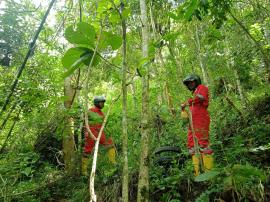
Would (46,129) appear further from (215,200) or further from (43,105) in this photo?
(215,200)

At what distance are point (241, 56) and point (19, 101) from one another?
4.76 meters

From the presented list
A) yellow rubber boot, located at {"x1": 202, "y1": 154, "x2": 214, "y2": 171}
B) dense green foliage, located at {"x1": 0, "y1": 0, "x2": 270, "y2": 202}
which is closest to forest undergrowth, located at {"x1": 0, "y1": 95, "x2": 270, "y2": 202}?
dense green foliage, located at {"x1": 0, "y1": 0, "x2": 270, "y2": 202}

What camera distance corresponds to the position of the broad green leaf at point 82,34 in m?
1.95

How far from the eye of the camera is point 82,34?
1968 mm

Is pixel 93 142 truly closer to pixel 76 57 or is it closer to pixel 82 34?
pixel 76 57

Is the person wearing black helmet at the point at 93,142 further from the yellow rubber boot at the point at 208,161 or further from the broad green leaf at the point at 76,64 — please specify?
the broad green leaf at the point at 76,64

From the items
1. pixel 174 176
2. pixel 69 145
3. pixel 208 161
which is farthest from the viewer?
pixel 69 145

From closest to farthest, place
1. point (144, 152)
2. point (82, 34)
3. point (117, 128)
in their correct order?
point (82, 34)
point (144, 152)
point (117, 128)

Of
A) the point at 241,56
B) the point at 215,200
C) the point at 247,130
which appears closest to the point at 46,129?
the point at 215,200

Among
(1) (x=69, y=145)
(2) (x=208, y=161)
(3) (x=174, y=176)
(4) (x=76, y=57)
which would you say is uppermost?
(4) (x=76, y=57)

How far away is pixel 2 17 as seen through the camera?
283 inches

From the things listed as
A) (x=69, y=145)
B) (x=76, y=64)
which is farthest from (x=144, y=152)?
(x=69, y=145)

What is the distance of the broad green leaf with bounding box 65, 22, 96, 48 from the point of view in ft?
6.40

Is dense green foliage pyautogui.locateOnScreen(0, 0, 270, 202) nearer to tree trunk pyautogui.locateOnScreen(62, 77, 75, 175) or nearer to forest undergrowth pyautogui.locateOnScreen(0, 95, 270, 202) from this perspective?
forest undergrowth pyautogui.locateOnScreen(0, 95, 270, 202)
